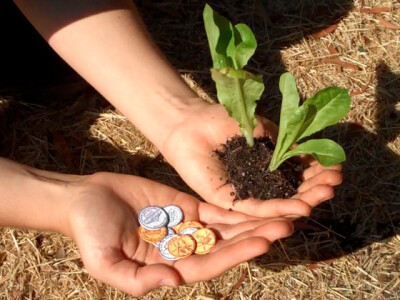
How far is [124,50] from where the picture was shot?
6.43ft

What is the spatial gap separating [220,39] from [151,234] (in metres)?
0.51

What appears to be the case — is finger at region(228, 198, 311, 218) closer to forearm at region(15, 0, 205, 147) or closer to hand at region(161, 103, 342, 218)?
hand at region(161, 103, 342, 218)

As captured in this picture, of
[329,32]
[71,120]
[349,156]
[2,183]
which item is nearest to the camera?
[2,183]

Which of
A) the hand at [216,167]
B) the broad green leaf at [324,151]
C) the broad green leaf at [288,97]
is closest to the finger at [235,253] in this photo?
the hand at [216,167]

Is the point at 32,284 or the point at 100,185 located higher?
the point at 100,185

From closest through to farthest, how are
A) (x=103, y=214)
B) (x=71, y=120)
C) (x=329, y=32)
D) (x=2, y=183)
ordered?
(x=103, y=214), (x=2, y=183), (x=71, y=120), (x=329, y=32)

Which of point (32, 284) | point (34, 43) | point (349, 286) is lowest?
point (349, 286)

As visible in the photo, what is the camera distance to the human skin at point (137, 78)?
1.76 m

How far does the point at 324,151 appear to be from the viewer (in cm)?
152

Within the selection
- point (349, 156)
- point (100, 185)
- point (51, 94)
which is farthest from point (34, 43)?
point (349, 156)

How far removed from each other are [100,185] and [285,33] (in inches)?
50.8

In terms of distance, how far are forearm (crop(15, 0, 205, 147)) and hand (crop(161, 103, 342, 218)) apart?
13cm

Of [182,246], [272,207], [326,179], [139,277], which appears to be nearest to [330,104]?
[326,179]

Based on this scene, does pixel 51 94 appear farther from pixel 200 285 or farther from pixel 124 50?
pixel 200 285
